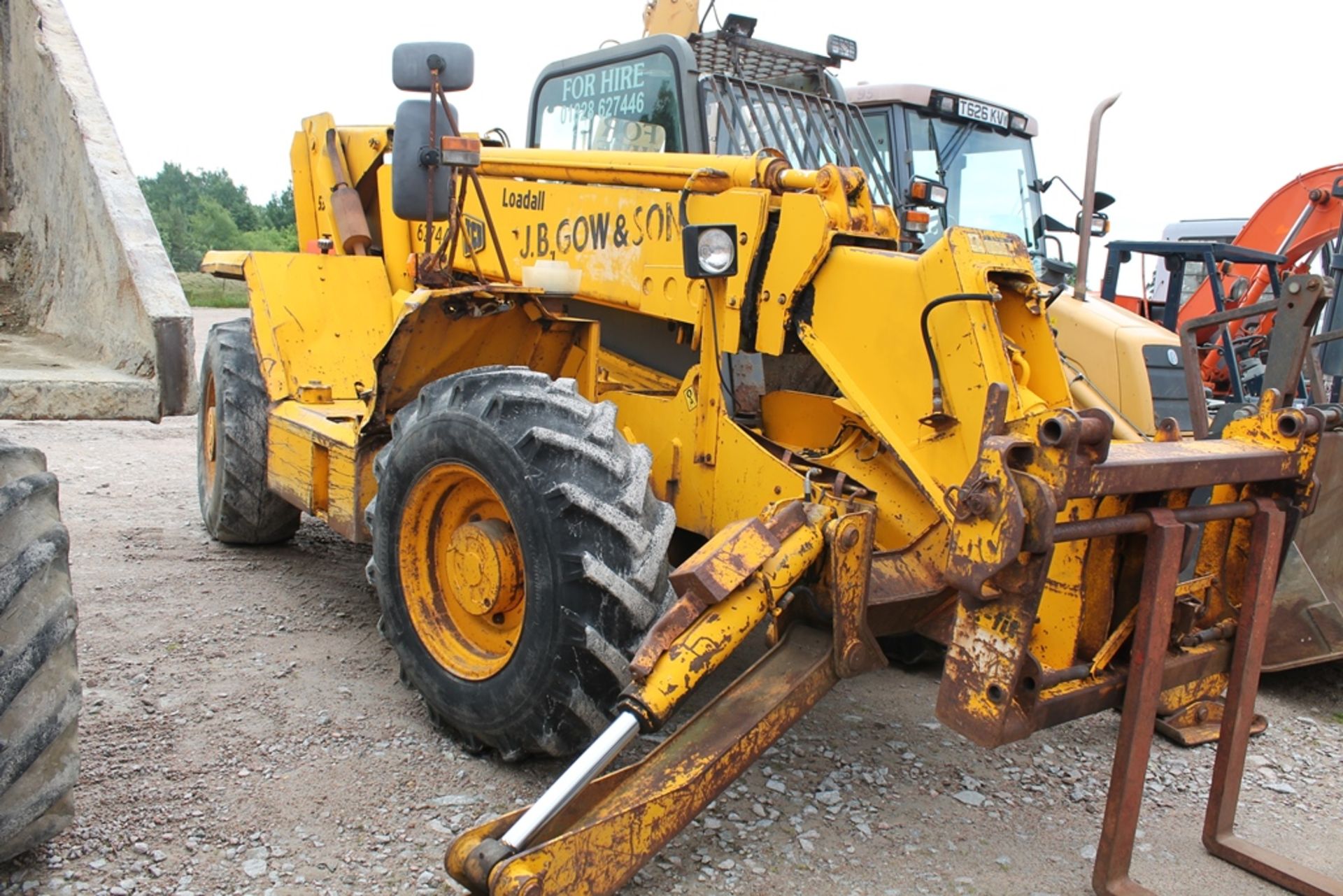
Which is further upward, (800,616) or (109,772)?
(800,616)

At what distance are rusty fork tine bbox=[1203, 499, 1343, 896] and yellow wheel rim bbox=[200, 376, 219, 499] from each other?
4.58 meters

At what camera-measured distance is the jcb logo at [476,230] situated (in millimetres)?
4785

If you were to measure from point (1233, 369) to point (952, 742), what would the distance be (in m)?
3.35

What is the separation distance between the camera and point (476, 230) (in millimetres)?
4816

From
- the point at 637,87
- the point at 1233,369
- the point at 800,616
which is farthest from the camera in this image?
the point at 1233,369

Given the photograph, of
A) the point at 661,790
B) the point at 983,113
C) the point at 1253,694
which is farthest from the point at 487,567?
the point at 983,113

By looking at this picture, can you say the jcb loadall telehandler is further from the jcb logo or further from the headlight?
→ the jcb logo

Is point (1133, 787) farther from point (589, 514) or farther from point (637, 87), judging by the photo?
point (637, 87)

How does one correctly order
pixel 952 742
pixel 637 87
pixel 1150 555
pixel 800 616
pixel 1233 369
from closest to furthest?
pixel 1150 555 < pixel 800 616 < pixel 952 742 < pixel 637 87 < pixel 1233 369

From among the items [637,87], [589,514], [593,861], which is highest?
[637,87]

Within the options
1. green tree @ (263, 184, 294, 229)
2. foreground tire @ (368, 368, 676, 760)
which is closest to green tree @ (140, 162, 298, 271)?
green tree @ (263, 184, 294, 229)

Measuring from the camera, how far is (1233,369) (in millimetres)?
6090

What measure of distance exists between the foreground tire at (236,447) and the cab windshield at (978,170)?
3900mm

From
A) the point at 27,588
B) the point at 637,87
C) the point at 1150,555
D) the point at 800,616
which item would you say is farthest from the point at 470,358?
the point at 1150,555
